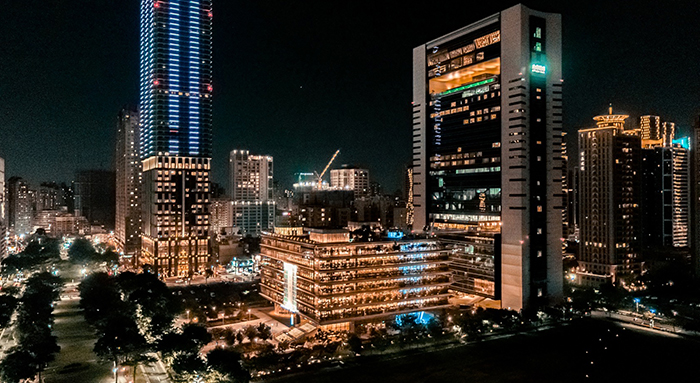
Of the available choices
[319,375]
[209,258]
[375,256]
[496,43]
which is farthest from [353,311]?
[209,258]

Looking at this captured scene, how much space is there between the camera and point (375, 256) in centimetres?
7481

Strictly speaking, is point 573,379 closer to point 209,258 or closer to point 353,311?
point 353,311

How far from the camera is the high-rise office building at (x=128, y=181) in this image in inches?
6619

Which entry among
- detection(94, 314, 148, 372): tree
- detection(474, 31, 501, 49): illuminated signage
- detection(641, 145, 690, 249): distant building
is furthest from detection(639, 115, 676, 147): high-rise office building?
detection(94, 314, 148, 372): tree

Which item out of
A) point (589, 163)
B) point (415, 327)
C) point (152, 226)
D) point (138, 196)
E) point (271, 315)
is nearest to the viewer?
point (415, 327)

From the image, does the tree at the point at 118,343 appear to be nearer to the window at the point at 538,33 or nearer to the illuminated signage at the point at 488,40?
the illuminated signage at the point at 488,40

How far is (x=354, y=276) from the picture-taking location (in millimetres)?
72750

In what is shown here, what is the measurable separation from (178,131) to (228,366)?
295 ft

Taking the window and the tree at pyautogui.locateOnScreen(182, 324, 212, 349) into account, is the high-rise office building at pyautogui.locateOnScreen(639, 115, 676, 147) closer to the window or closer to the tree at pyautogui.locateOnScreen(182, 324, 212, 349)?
the window

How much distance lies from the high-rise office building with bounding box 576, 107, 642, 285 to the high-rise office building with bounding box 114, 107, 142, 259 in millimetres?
137390

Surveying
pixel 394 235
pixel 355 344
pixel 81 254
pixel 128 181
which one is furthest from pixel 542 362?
pixel 128 181

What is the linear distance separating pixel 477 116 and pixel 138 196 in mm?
130476

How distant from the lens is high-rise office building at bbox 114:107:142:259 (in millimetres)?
168125

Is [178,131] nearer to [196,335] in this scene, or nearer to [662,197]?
[196,335]
